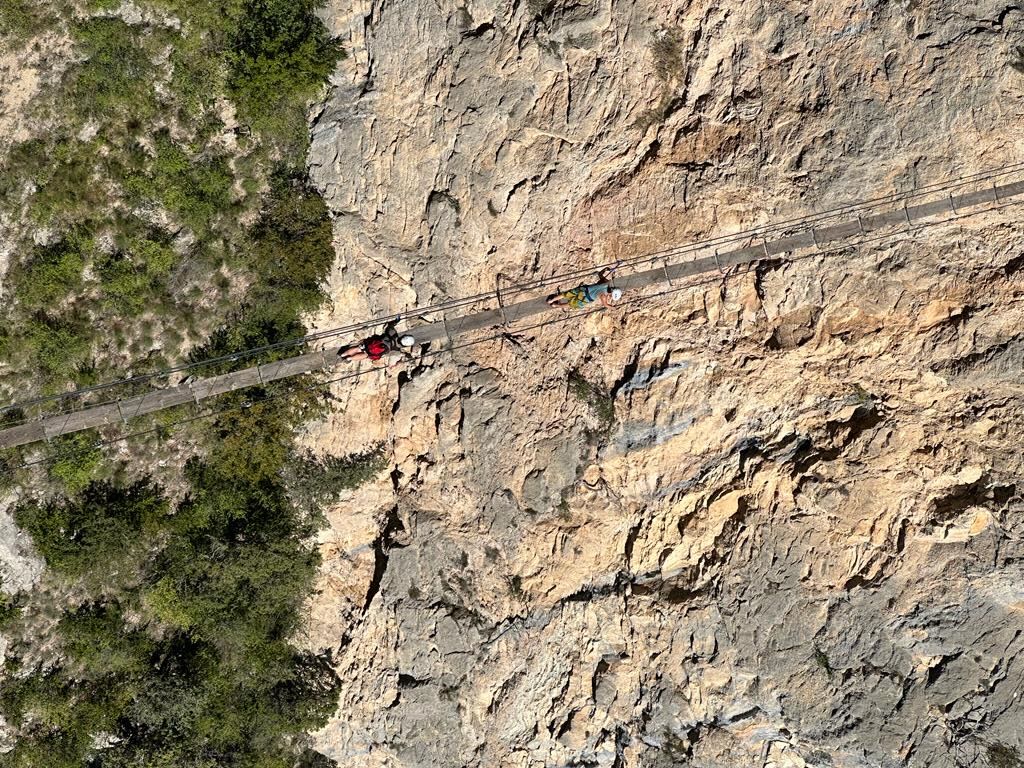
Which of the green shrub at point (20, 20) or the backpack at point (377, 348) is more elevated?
the green shrub at point (20, 20)

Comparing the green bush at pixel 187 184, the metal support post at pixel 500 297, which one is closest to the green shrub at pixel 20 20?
the green bush at pixel 187 184

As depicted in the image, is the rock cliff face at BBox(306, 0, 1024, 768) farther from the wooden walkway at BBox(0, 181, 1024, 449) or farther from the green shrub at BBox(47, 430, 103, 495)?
the green shrub at BBox(47, 430, 103, 495)

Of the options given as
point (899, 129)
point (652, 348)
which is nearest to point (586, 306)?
point (652, 348)

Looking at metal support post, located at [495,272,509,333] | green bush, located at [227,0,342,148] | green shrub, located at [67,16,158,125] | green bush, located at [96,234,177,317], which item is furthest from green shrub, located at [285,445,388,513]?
green shrub, located at [67,16,158,125]

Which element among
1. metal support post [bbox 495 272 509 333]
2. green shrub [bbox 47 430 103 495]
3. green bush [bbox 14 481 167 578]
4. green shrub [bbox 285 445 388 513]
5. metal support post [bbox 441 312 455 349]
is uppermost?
metal support post [bbox 495 272 509 333]

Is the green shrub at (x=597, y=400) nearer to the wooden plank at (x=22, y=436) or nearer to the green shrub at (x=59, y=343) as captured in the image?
the green shrub at (x=59, y=343)

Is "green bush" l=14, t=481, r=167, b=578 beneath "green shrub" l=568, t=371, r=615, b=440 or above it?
beneath

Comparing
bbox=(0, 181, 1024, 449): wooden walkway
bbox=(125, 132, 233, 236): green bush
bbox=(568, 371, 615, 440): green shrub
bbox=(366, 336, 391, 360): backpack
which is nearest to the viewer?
bbox=(0, 181, 1024, 449): wooden walkway
